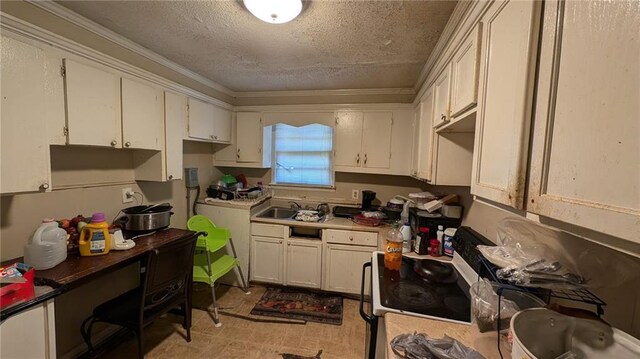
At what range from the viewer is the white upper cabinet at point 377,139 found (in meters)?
2.84

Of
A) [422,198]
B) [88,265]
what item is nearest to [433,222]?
[422,198]

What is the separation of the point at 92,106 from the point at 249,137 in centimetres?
170

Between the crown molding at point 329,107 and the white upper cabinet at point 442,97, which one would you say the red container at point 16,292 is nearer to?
the white upper cabinet at point 442,97

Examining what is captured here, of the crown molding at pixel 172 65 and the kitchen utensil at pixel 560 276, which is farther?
the crown molding at pixel 172 65

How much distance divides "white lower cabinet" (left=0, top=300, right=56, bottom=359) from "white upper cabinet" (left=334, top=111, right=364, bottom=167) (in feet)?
8.25

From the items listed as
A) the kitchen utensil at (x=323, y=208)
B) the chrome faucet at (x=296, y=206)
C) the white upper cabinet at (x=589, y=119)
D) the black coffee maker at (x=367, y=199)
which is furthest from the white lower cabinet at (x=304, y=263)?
the white upper cabinet at (x=589, y=119)

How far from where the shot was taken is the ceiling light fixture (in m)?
1.27

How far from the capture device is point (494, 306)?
90cm

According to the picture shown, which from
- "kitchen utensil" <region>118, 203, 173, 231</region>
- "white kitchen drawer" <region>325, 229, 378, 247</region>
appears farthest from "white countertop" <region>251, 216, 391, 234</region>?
"kitchen utensil" <region>118, 203, 173, 231</region>

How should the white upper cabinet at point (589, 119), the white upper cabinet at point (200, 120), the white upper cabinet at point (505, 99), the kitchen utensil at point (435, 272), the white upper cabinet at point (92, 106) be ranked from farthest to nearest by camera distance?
the white upper cabinet at point (200, 120)
the white upper cabinet at point (92, 106)
the kitchen utensil at point (435, 272)
the white upper cabinet at point (505, 99)
the white upper cabinet at point (589, 119)

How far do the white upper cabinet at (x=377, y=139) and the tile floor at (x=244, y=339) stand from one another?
5.43 feet

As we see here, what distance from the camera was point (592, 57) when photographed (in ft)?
1.62

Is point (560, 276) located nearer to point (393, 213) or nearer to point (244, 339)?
point (393, 213)

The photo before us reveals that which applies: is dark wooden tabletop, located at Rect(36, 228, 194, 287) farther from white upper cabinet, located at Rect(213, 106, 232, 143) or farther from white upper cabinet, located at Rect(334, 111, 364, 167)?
white upper cabinet, located at Rect(334, 111, 364, 167)
